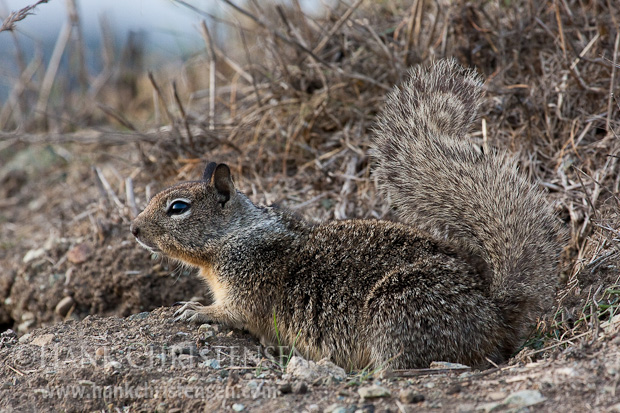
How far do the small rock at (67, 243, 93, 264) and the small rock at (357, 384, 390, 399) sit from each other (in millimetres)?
3659

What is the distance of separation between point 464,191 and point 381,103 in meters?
2.37

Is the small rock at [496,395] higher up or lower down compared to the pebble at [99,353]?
higher up

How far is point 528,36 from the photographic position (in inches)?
230

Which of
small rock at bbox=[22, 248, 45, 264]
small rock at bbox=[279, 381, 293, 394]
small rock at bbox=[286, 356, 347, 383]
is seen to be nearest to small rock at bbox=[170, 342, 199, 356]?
small rock at bbox=[286, 356, 347, 383]

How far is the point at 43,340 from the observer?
4051 mm

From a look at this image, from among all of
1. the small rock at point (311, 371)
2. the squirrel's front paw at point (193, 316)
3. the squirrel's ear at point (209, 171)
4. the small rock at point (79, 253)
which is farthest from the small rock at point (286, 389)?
the small rock at point (79, 253)

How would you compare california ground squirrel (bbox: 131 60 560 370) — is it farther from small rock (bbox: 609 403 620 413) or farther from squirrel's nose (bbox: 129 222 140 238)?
small rock (bbox: 609 403 620 413)

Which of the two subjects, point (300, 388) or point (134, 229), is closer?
point (300, 388)

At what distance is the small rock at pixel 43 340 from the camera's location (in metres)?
4.01

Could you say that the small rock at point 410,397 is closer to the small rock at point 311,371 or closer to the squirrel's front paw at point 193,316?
the small rock at point 311,371

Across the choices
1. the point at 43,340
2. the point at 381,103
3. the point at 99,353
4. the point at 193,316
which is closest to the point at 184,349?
the point at 193,316

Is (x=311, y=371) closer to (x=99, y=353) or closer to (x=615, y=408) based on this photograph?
(x=99, y=353)

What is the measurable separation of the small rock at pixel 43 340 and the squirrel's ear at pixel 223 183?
152 centimetres

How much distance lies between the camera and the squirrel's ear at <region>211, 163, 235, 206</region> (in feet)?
14.4
